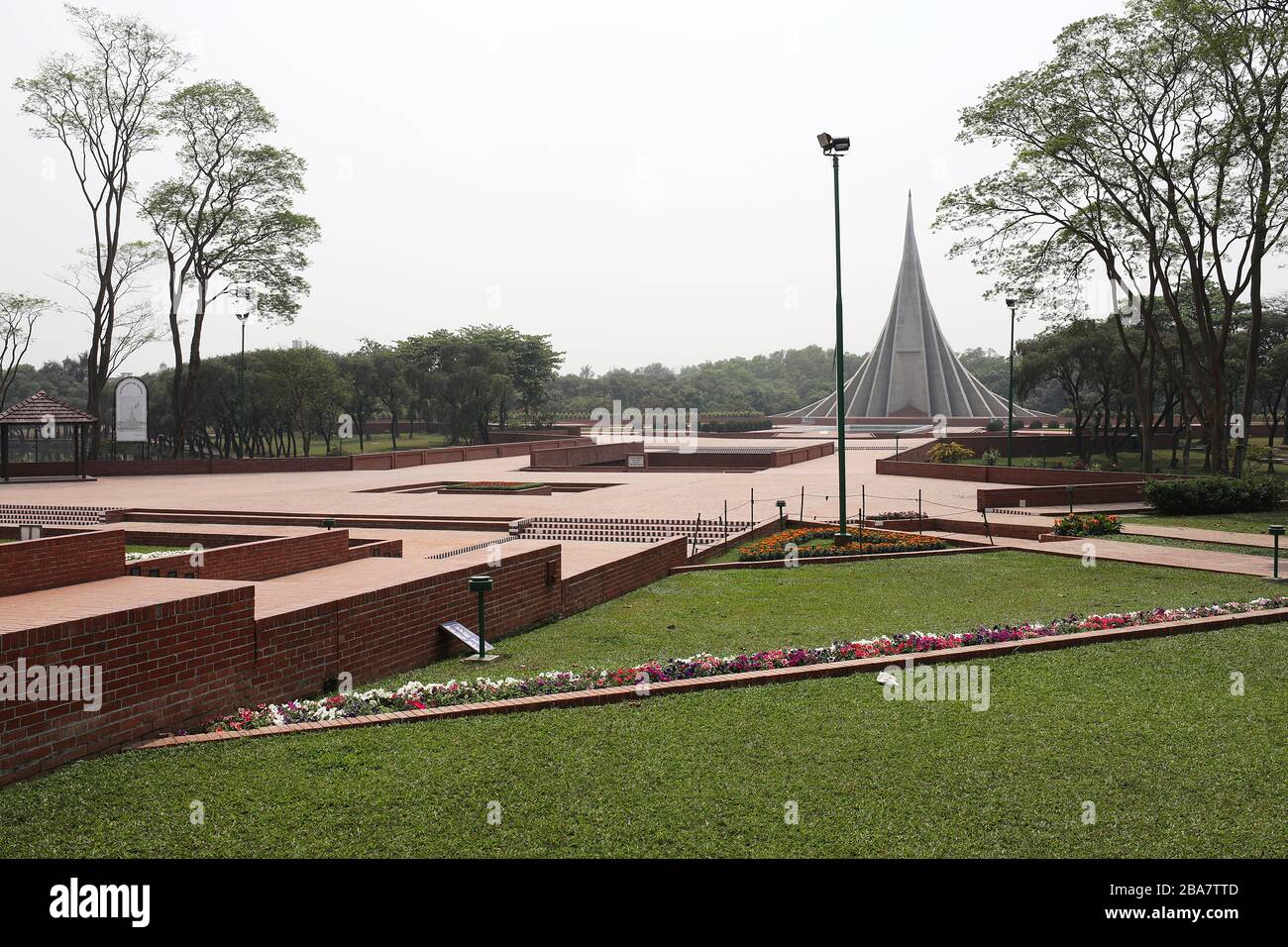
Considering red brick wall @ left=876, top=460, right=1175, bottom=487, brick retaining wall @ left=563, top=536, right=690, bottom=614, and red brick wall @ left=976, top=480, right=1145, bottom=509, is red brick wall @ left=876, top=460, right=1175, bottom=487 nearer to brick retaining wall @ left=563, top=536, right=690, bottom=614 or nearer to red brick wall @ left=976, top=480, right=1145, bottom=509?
red brick wall @ left=976, top=480, right=1145, bottom=509

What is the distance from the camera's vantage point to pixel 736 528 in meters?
16.6

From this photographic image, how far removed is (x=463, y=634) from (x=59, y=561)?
3042 millimetres

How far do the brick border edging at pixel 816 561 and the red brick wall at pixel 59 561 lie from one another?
7.03 m

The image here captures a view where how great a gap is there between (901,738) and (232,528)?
11.3 meters

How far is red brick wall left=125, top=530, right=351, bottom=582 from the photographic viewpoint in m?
9.65

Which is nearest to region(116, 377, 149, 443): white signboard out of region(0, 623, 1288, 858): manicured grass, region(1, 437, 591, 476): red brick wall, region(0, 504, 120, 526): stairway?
region(1, 437, 591, 476): red brick wall

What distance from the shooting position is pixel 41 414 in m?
29.7

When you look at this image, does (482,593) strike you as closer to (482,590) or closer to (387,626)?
(482,590)

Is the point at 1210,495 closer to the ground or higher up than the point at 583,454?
closer to the ground

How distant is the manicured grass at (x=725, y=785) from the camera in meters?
4.41

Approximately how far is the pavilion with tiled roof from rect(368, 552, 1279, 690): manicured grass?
23.8 meters

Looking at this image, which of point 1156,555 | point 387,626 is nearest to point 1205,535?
point 1156,555

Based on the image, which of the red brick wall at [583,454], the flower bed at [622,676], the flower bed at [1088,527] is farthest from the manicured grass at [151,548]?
the red brick wall at [583,454]
